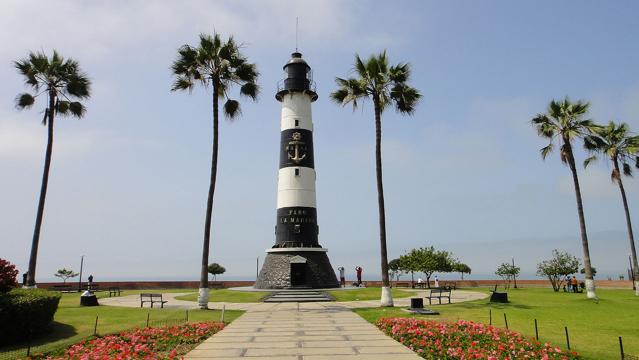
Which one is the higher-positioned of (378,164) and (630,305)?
(378,164)

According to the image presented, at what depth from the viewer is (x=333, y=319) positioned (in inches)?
645

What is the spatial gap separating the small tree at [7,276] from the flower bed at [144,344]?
12.9ft

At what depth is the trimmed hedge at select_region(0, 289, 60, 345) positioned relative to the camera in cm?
1239

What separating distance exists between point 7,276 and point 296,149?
23.8 m

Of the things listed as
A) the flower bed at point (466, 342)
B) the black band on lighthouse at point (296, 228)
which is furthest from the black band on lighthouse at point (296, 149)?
the flower bed at point (466, 342)

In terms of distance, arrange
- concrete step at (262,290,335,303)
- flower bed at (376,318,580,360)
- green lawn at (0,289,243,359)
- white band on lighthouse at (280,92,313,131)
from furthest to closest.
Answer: white band on lighthouse at (280,92,313,131) → concrete step at (262,290,335,303) → green lawn at (0,289,243,359) → flower bed at (376,318,580,360)

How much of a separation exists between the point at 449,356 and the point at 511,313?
10692 millimetres

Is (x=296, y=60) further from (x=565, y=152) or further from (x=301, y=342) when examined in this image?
(x=301, y=342)

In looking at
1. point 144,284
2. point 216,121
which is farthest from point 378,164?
point 144,284

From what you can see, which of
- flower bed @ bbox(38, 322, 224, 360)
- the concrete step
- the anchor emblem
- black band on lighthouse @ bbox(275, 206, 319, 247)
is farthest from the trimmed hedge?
the anchor emblem

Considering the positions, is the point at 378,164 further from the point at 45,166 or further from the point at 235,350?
the point at 45,166

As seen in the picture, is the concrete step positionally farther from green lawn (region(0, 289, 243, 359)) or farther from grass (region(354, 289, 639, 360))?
grass (region(354, 289, 639, 360))

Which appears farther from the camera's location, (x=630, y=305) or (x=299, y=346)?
(x=630, y=305)

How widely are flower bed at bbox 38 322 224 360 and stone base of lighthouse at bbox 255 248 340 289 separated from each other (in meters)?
19.0
